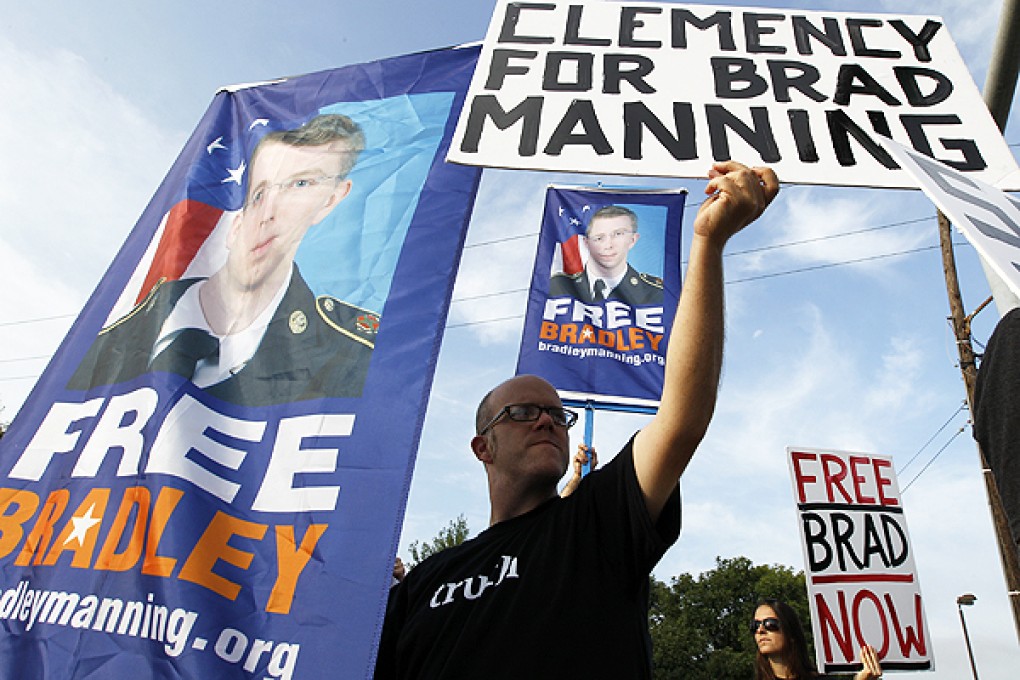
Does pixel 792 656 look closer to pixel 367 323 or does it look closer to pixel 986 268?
pixel 986 268

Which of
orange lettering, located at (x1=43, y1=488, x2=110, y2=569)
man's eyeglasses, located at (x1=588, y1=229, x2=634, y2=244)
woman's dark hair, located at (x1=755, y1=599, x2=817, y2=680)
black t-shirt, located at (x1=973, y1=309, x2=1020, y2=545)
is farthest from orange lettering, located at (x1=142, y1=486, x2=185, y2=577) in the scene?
man's eyeglasses, located at (x1=588, y1=229, x2=634, y2=244)

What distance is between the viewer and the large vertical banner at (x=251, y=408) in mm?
Answer: 1686

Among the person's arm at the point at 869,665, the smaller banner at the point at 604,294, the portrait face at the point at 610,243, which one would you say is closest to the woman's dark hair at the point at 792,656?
the person's arm at the point at 869,665

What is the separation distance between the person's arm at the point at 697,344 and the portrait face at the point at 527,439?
20.2 inches

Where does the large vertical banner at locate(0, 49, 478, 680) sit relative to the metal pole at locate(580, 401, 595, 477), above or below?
below

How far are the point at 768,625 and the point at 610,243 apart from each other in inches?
134

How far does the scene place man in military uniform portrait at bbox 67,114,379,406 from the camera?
2031mm

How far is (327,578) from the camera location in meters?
1.66

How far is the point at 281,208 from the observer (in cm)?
239

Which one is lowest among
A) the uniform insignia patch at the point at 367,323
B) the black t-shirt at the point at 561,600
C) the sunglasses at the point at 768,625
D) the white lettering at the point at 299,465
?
the black t-shirt at the point at 561,600

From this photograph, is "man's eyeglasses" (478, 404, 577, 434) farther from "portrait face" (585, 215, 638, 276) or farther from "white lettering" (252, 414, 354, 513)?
"portrait face" (585, 215, 638, 276)

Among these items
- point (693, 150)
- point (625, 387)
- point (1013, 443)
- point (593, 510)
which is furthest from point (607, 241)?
point (1013, 443)

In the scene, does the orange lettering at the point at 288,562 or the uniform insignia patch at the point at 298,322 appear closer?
the orange lettering at the point at 288,562

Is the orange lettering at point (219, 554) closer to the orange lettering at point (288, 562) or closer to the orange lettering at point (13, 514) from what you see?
the orange lettering at point (288, 562)
